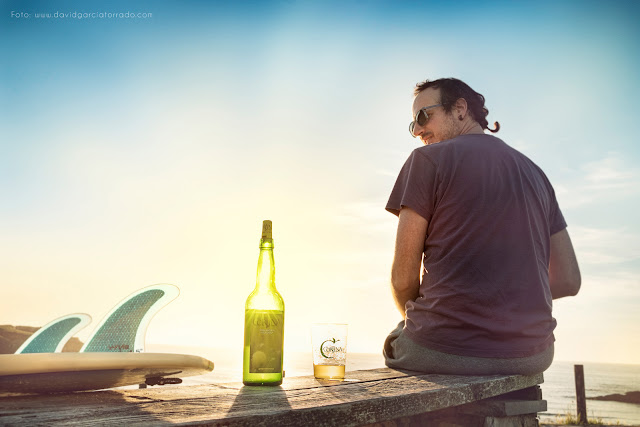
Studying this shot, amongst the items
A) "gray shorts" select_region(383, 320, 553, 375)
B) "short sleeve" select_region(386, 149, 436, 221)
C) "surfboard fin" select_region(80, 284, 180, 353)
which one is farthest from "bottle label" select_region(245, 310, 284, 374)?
"surfboard fin" select_region(80, 284, 180, 353)

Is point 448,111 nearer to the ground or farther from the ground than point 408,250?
farther from the ground

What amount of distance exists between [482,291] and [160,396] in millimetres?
1145

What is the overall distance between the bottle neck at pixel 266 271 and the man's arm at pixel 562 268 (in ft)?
4.11

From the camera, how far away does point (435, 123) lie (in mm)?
2348

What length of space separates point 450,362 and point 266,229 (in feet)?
2.69

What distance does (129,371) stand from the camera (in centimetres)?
131

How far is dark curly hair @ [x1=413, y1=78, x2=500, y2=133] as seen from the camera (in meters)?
2.34

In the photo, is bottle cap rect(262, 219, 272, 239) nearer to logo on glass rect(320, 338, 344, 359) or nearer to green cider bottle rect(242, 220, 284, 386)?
green cider bottle rect(242, 220, 284, 386)

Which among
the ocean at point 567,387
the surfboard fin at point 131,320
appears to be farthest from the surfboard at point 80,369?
the surfboard fin at point 131,320

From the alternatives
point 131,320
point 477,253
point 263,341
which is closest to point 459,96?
point 477,253

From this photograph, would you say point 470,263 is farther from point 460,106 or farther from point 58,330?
point 58,330

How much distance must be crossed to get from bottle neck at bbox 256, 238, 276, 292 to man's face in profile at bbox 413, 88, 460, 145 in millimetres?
1094

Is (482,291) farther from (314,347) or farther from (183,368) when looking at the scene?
(183,368)

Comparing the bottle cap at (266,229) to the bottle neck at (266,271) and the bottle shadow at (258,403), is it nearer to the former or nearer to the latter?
the bottle neck at (266,271)
